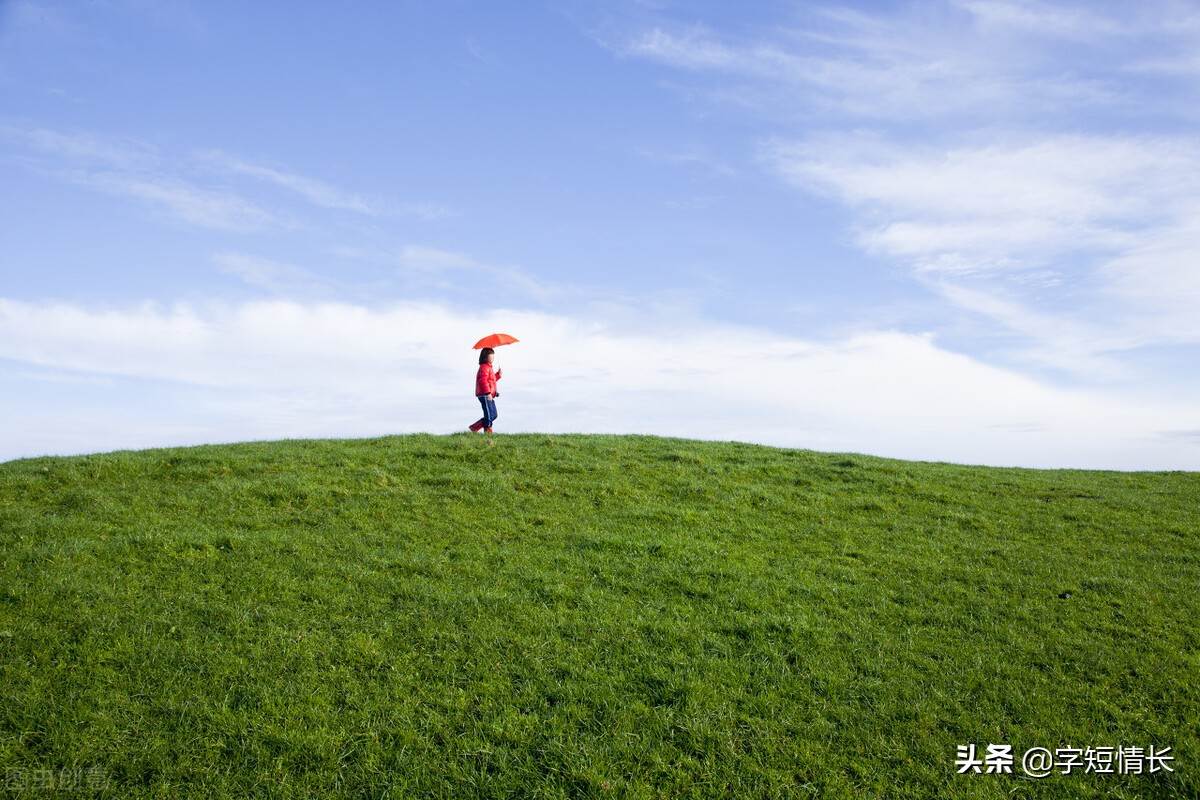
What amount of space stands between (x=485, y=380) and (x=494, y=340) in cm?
151

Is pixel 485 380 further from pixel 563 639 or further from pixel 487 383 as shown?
pixel 563 639

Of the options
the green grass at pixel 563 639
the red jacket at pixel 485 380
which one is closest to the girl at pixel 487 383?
the red jacket at pixel 485 380

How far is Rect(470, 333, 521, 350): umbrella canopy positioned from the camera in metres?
25.6

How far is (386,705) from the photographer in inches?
387

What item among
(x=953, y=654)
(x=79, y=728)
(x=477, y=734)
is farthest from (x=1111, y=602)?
(x=79, y=728)

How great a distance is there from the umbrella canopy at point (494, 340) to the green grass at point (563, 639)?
254 inches

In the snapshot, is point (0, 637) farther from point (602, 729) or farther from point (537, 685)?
point (602, 729)

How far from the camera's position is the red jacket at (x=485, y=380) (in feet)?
85.7

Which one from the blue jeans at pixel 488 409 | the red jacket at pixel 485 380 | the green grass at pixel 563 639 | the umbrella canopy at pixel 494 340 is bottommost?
the green grass at pixel 563 639

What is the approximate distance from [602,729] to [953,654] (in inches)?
253

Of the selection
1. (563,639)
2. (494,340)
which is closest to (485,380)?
(494,340)

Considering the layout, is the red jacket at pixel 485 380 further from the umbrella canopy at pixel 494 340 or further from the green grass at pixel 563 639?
the green grass at pixel 563 639

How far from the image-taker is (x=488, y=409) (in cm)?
2666

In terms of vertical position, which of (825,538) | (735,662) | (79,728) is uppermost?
(825,538)
